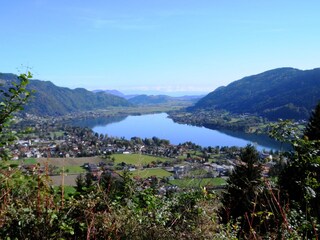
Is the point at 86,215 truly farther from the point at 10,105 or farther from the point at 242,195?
the point at 242,195

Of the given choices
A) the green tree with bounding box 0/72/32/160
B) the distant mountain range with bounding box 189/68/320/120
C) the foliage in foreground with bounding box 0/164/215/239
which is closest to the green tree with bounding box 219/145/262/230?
the foliage in foreground with bounding box 0/164/215/239

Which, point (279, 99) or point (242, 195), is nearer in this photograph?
point (242, 195)

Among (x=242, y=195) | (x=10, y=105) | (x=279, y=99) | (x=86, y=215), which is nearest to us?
→ (x=86, y=215)

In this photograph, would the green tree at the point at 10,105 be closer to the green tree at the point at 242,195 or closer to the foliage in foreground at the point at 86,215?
the foliage in foreground at the point at 86,215

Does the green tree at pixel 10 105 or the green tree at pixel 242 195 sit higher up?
the green tree at pixel 10 105

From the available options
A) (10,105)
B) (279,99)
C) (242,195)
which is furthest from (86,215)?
(279,99)

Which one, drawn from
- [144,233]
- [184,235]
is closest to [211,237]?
[184,235]

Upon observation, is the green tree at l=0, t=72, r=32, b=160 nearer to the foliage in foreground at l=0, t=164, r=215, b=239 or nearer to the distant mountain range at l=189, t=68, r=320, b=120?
the foliage in foreground at l=0, t=164, r=215, b=239

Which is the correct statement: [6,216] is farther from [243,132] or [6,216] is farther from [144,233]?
[243,132]

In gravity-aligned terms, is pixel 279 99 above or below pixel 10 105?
below

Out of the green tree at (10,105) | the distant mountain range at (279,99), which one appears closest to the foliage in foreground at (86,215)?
the green tree at (10,105)

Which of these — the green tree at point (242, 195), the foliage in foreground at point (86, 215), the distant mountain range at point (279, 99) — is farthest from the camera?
the distant mountain range at point (279, 99)
